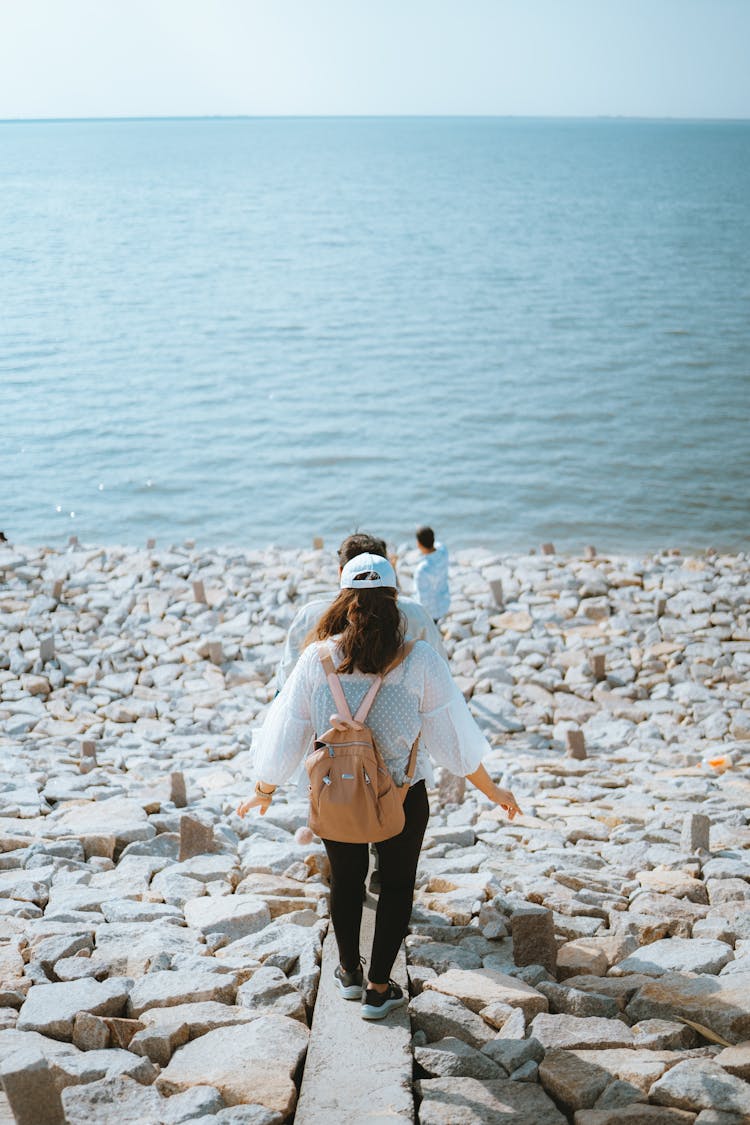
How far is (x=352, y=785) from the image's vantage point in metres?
3.05

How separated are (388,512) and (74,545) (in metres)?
6.07

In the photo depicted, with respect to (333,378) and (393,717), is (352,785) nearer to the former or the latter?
(393,717)

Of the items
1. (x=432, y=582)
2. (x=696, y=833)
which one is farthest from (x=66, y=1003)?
(x=432, y=582)

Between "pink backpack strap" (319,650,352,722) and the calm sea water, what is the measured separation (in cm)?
495

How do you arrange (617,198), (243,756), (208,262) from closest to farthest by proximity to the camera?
(243,756) → (208,262) → (617,198)

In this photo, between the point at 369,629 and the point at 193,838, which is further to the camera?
the point at 193,838

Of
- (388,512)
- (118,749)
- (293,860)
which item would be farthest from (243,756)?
(388,512)

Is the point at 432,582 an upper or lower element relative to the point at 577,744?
upper

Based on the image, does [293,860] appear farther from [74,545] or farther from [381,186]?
[381,186]

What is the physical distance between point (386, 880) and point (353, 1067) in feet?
1.78

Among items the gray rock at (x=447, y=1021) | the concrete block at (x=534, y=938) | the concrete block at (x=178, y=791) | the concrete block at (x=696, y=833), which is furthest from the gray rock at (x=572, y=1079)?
the concrete block at (x=178, y=791)

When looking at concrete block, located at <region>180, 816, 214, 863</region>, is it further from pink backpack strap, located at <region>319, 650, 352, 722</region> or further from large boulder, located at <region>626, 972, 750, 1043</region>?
large boulder, located at <region>626, 972, 750, 1043</region>

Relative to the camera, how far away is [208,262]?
30.9m

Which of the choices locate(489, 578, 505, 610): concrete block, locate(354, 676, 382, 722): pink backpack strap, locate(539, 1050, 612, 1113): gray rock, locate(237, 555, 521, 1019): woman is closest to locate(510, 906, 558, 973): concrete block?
locate(237, 555, 521, 1019): woman
